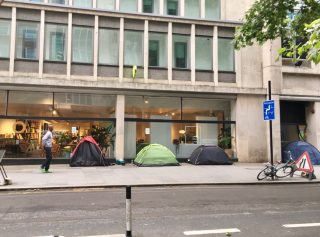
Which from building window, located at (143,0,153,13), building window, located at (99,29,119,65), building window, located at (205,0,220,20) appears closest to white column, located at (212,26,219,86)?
building window, located at (205,0,220,20)

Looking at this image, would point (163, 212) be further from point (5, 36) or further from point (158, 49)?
point (5, 36)

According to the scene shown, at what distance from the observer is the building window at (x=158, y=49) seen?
21.2 m

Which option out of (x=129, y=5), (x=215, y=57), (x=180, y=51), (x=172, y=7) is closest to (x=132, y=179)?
(x=180, y=51)

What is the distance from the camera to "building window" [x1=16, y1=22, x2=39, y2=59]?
19375mm

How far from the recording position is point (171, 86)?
20719mm

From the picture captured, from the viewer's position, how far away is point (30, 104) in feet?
63.7

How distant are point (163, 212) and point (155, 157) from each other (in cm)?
1066

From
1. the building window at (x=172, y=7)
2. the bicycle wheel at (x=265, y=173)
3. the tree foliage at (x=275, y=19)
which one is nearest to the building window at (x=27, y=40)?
the building window at (x=172, y=7)

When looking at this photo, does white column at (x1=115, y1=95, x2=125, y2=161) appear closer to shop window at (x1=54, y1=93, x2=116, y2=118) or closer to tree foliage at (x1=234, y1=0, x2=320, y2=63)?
shop window at (x1=54, y1=93, x2=116, y2=118)

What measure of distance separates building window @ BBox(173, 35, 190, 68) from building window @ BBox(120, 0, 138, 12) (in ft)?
9.64

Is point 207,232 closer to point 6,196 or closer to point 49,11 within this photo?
point 6,196

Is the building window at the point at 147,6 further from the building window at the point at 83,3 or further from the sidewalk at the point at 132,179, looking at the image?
the sidewalk at the point at 132,179

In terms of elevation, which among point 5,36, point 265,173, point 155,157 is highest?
point 5,36

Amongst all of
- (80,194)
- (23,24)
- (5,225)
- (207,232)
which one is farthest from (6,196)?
(23,24)
